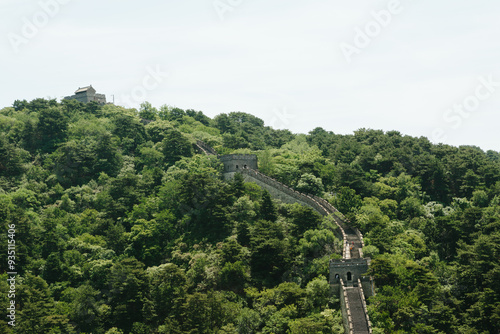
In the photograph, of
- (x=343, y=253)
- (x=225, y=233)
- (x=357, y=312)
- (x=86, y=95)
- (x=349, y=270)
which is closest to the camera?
(x=357, y=312)

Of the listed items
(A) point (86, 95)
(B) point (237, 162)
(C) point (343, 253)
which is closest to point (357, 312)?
(C) point (343, 253)

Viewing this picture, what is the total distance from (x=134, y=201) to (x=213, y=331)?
29900 mm

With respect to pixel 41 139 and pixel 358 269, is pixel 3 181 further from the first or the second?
pixel 358 269

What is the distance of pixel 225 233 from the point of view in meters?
68.4

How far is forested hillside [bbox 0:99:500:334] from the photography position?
2162 inches

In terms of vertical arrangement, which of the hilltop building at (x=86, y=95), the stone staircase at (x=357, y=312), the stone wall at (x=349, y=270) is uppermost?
the hilltop building at (x=86, y=95)

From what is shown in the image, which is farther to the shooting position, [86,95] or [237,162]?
[86,95]

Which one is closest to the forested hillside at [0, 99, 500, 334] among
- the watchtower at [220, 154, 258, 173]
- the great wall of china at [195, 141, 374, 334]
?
the great wall of china at [195, 141, 374, 334]

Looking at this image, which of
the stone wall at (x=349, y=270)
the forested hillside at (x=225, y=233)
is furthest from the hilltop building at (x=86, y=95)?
the stone wall at (x=349, y=270)

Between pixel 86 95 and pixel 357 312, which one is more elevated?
pixel 86 95

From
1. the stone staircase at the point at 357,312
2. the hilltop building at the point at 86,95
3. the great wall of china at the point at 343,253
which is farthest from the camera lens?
the hilltop building at the point at 86,95

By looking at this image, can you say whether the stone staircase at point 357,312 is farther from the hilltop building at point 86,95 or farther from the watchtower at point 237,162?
the hilltop building at point 86,95

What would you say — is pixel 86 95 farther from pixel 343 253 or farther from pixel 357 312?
pixel 357 312

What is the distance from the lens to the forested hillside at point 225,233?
54.9 m
